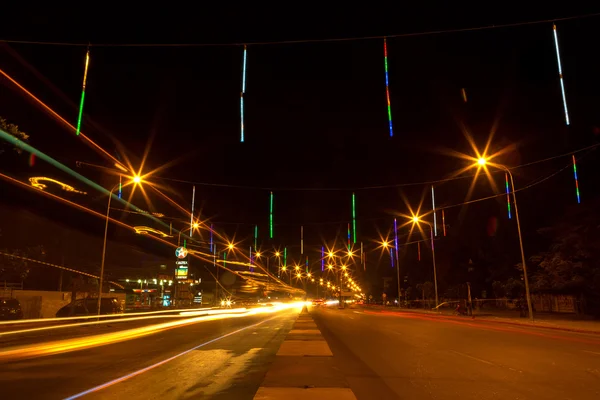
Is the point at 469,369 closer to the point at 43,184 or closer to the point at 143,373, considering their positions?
the point at 143,373

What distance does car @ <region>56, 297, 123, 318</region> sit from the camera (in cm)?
3581

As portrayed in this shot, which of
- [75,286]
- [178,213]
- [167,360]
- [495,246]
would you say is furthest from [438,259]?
[167,360]

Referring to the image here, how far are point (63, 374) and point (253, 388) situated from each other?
4.58 meters

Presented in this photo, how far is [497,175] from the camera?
3969 cm

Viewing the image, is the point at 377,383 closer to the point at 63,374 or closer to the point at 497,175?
the point at 63,374

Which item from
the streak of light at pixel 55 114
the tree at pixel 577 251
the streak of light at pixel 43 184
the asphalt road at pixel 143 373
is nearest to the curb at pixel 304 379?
the asphalt road at pixel 143 373

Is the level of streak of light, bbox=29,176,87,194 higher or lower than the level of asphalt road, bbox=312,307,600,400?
higher

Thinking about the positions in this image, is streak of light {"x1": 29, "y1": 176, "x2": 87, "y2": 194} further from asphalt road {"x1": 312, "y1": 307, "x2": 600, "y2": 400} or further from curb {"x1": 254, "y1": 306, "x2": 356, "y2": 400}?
curb {"x1": 254, "y1": 306, "x2": 356, "y2": 400}

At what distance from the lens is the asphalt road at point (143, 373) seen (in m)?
7.62

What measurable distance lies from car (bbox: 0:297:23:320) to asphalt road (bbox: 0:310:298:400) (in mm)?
18510

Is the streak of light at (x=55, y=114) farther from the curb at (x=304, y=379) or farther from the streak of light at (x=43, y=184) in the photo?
the curb at (x=304, y=379)

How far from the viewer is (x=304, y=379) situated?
846cm

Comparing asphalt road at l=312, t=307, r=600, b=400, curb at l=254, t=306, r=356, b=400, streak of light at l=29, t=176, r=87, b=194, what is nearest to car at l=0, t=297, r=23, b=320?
streak of light at l=29, t=176, r=87, b=194

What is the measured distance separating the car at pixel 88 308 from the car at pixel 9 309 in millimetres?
5933
